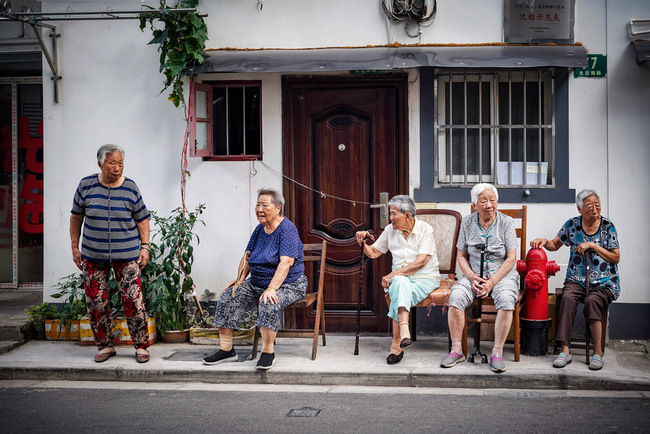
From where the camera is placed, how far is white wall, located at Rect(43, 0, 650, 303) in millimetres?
7812

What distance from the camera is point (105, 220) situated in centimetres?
700

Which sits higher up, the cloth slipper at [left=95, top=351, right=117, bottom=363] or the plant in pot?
the plant in pot

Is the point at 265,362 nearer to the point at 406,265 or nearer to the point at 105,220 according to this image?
the point at 406,265

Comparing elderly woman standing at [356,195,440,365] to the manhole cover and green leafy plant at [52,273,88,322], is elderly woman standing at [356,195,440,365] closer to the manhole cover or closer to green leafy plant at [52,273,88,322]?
the manhole cover

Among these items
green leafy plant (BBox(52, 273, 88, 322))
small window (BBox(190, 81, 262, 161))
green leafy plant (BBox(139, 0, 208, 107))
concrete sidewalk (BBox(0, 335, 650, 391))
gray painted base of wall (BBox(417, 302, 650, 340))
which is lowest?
concrete sidewalk (BBox(0, 335, 650, 391))

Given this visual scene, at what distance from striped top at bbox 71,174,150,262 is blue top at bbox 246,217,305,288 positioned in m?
1.15

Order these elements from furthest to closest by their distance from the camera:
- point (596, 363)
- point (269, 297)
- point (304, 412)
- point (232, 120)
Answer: point (232, 120) → point (269, 297) → point (596, 363) → point (304, 412)

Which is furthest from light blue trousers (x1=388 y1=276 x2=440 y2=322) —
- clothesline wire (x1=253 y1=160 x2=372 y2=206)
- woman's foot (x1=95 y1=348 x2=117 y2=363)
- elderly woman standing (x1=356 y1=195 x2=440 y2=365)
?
woman's foot (x1=95 y1=348 x2=117 y2=363)

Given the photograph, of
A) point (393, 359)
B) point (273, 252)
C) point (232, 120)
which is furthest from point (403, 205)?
point (232, 120)

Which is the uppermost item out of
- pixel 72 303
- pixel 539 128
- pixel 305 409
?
pixel 539 128

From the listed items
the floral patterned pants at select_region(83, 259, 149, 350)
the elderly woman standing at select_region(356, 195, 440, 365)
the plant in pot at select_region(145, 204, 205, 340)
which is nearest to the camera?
the elderly woman standing at select_region(356, 195, 440, 365)

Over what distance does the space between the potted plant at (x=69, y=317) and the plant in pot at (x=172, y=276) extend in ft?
2.52

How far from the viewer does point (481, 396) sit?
238 inches

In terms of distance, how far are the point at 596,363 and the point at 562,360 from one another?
287 millimetres
